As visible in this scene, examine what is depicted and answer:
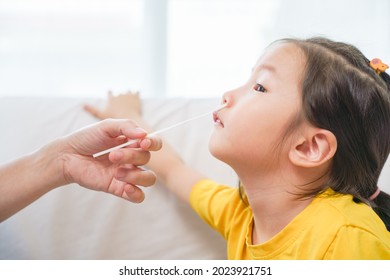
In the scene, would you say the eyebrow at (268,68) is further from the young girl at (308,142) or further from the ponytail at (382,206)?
the ponytail at (382,206)


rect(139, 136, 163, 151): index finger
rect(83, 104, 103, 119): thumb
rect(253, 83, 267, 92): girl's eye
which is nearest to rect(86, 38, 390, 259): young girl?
rect(253, 83, 267, 92): girl's eye

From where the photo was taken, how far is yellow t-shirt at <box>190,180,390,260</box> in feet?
2.14

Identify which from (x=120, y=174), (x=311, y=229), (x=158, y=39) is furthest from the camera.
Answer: (x=158, y=39)

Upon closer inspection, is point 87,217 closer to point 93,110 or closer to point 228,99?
point 93,110

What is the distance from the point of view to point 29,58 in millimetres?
1308

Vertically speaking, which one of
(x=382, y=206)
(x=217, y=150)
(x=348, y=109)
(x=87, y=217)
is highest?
(x=348, y=109)

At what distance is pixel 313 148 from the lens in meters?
0.75

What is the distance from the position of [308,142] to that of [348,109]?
0.30 feet

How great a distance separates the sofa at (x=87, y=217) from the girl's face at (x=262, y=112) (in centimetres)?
21

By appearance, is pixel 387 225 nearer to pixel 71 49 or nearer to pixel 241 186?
pixel 241 186

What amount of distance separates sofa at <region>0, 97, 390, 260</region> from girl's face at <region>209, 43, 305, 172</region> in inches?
8.2

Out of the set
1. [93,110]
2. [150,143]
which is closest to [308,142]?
[150,143]

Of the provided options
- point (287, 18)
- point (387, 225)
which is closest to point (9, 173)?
point (387, 225)

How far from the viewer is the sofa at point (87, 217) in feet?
2.96
